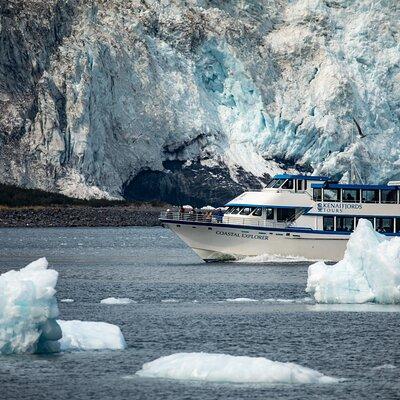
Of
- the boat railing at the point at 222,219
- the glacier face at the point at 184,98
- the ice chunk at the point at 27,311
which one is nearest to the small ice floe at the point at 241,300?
the ice chunk at the point at 27,311

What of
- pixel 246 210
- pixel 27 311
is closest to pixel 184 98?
pixel 246 210

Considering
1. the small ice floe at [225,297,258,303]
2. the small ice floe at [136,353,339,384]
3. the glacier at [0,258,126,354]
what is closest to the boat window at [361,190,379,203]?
the small ice floe at [225,297,258,303]

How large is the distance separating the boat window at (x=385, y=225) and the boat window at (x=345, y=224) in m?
1.48

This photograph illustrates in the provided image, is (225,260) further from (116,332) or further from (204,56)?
(204,56)

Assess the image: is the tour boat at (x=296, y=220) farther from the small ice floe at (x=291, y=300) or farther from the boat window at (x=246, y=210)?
the small ice floe at (x=291, y=300)

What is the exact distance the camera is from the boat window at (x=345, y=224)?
75562mm

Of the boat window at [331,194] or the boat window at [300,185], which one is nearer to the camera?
the boat window at [300,185]

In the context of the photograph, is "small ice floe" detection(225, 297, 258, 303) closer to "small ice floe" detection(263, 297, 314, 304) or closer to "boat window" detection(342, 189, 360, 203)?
"small ice floe" detection(263, 297, 314, 304)

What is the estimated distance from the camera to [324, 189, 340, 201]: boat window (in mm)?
75250

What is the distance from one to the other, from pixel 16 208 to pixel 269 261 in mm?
71561

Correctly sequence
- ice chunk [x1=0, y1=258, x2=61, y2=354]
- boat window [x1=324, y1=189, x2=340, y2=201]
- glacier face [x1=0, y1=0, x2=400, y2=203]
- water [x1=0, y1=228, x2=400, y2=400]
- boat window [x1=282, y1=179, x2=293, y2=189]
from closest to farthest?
1. water [x1=0, y1=228, x2=400, y2=400]
2. ice chunk [x1=0, y1=258, x2=61, y2=354]
3. boat window [x1=282, y1=179, x2=293, y2=189]
4. boat window [x1=324, y1=189, x2=340, y2=201]
5. glacier face [x1=0, y1=0, x2=400, y2=203]

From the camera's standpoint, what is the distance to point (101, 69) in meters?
146

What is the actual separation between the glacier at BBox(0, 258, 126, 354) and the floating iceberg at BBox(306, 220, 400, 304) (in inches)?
569

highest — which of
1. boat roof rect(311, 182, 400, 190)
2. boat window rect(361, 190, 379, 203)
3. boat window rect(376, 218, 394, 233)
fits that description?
boat roof rect(311, 182, 400, 190)
